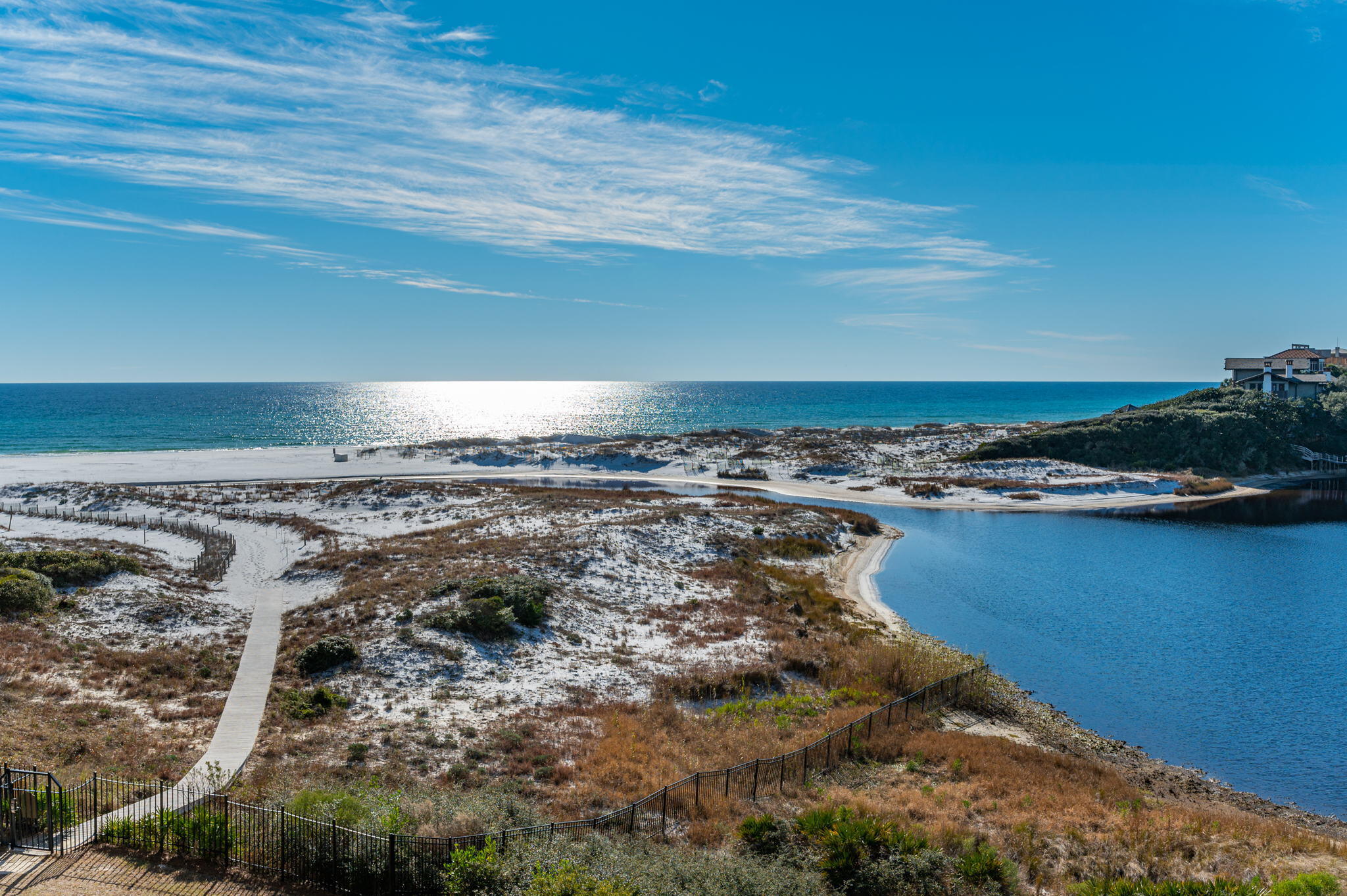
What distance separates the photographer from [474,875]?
11648 mm

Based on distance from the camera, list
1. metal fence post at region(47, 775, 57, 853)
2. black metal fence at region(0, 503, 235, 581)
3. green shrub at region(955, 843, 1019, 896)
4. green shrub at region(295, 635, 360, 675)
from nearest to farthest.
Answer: metal fence post at region(47, 775, 57, 853) < green shrub at region(955, 843, 1019, 896) < green shrub at region(295, 635, 360, 675) < black metal fence at region(0, 503, 235, 581)

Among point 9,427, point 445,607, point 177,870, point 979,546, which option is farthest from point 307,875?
point 9,427

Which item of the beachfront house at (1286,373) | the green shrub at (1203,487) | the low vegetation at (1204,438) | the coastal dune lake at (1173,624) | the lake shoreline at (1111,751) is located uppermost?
the beachfront house at (1286,373)

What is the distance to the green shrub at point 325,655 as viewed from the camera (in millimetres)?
24656

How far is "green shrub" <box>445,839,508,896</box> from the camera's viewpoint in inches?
450

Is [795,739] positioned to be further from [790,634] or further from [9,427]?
[9,427]

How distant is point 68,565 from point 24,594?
503cm

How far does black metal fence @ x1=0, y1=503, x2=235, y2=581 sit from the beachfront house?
454ft

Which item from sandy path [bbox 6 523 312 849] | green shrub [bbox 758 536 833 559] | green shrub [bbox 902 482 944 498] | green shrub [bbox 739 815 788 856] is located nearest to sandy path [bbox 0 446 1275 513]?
green shrub [bbox 902 482 944 498]

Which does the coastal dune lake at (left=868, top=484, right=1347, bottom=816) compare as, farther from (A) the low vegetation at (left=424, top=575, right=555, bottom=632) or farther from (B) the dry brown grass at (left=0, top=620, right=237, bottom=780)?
(B) the dry brown grass at (left=0, top=620, right=237, bottom=780)

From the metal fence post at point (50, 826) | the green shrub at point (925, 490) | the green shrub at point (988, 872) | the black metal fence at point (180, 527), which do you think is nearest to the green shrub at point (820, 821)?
the green shrub at point (988, 872)

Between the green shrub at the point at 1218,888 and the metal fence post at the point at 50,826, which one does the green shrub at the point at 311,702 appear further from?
the green shrub at the point at 1218,888

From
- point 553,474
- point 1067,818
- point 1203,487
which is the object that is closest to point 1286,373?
point 1203,487

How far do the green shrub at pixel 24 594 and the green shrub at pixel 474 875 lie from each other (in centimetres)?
2679
